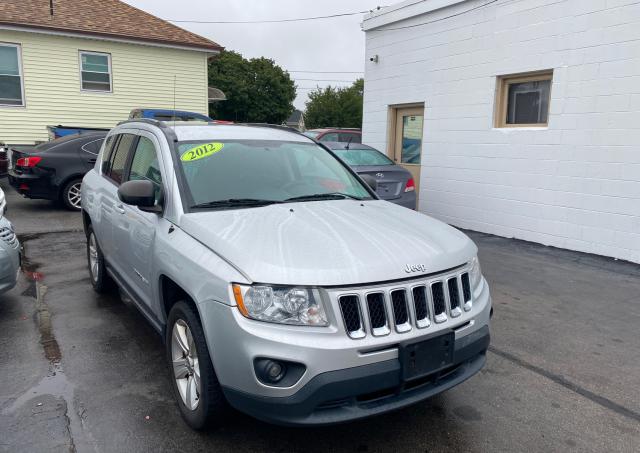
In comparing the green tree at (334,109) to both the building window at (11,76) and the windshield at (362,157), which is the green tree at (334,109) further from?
the windshield at (362,157)

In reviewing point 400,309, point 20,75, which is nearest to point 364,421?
point 400,309

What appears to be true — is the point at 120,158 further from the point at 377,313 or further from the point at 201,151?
the point at 377,313

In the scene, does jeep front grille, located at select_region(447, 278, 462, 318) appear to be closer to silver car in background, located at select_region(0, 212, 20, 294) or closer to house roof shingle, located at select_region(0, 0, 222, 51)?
silver car in background, located at select_region(0, 212, 20, 294)

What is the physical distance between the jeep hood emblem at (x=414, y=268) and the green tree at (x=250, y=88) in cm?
3799

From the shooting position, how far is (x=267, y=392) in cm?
238

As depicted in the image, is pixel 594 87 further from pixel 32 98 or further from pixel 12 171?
pixel 32 98


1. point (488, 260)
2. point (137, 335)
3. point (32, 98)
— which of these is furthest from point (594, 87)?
point (32, 98)

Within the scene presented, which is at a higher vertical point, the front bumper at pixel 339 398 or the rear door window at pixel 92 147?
the rear door window at pixel 92 147

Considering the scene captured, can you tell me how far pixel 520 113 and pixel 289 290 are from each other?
6.88 metres

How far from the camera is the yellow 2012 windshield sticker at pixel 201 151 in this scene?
3.51m

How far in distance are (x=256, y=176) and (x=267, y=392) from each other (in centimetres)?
168

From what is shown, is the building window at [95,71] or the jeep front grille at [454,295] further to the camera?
the building window at [95,71]

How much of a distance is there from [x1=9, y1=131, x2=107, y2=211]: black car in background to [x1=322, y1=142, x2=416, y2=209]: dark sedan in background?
16.3 ft

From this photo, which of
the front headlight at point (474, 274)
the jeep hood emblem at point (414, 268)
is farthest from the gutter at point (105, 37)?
the jeep hood emblem at point (414, 268)
